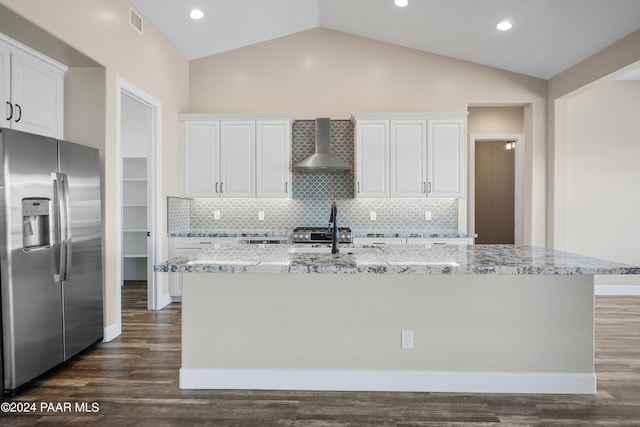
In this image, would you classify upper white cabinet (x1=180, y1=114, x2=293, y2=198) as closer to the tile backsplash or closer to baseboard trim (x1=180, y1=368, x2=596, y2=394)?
the tile backsplash

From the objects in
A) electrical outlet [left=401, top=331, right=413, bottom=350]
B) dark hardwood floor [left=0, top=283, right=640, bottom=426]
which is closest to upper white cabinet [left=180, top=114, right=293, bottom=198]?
dark hardwood floor [left=0, top=283, right=640, bottom=426]

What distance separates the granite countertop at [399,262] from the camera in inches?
85.7

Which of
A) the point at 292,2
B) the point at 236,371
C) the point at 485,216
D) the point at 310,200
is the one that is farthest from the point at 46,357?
the point at 485,216

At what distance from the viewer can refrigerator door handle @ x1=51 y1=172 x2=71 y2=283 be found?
293cm

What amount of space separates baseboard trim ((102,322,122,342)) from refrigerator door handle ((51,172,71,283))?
838 millimetres

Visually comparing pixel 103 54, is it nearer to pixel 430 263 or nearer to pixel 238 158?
pixel 238 158

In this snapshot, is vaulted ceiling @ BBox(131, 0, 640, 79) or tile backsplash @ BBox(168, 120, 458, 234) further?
tile backsplash @ BBox(168, 120, 458, 234)

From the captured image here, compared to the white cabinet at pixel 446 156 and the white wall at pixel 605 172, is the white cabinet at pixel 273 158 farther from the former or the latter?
the white wall at pixel 605 172

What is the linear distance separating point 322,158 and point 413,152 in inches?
45.1

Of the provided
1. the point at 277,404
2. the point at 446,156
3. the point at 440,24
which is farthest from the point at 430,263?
the point at 440,24

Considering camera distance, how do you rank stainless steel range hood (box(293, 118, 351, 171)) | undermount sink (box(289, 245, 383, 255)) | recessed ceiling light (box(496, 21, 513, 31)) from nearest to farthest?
undermount sink (box(289, 245, 383, 255)) → recessed ceiling light (box(496, 21, 513, 31)) → stainless steel range hood (box(293, 118, 351, 171))

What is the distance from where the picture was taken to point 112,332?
3.68 m

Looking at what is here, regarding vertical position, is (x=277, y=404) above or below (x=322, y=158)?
below

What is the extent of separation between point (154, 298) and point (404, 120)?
3705 mm
